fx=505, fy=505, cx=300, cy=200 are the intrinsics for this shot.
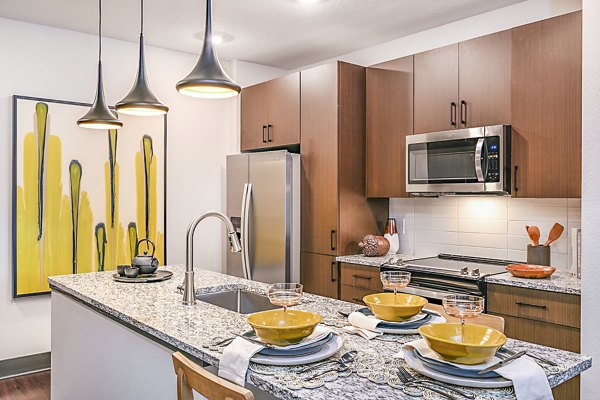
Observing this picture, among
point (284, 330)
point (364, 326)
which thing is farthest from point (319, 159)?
point (284, 330)

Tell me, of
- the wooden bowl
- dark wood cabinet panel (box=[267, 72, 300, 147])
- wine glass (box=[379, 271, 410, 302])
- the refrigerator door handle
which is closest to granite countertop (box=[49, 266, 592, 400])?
wine glass (box=[379, 271, 410, 302])

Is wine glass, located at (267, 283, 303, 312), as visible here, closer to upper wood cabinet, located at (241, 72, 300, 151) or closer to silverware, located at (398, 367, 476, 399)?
silverware, located at (398, 367, 476, 399)

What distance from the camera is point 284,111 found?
4.32 m

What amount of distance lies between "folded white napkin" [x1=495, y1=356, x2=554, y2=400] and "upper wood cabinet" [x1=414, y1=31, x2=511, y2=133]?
7.18 ft

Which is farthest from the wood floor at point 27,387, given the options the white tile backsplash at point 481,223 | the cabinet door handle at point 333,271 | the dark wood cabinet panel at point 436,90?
the dark wood cabinet panel at point 436,90

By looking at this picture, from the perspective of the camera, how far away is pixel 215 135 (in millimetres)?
4906

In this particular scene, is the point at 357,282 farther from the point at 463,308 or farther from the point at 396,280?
the point at 463,308

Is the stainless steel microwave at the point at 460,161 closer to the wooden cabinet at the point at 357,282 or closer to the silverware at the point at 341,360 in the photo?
the wooden cabinet at the point at 357,282

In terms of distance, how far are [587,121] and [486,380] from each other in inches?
69.8

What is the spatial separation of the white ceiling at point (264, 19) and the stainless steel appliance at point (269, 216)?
990 mm

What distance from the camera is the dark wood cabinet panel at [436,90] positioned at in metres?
3.41

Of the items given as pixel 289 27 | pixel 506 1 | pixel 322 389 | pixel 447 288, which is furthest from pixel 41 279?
pixel 506 1

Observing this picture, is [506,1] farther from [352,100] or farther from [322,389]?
[322,389]

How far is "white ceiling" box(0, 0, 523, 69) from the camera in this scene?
3.43 metres
